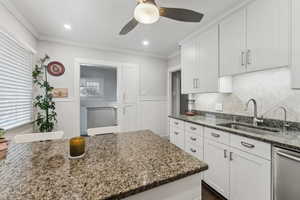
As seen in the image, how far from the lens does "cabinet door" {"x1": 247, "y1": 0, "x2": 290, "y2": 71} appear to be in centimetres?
139

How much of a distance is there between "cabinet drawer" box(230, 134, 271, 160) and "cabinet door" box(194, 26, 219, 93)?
0.91m

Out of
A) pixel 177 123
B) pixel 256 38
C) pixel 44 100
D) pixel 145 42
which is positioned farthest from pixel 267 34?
pixel 44 100

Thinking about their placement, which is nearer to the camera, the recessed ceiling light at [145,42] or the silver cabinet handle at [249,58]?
the silver cabinet handle at [249,58]

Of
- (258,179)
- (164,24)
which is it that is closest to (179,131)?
(258,179)

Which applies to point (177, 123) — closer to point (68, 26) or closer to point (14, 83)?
point (68, 26)

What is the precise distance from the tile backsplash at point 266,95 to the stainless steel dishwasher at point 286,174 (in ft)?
2.27

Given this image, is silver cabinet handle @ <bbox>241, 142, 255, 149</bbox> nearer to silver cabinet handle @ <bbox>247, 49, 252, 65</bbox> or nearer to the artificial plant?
silver cabinet handle @ <bbox>247, 49, 252, 65</bbox>

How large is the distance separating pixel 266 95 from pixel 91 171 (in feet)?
7.06

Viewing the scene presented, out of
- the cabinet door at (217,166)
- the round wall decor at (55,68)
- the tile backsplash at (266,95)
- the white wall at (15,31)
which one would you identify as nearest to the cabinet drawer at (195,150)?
the cabinet door at (217,166)

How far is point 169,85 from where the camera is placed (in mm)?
4207

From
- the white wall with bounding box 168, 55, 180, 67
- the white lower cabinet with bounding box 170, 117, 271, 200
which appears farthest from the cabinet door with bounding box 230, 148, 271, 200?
the white wall with bounding box 168, 55, 180, 67

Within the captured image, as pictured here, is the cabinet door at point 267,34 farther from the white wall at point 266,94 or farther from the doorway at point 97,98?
the doorway at point 97,98

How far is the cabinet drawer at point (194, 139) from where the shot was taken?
2.03m

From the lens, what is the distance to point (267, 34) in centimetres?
152
